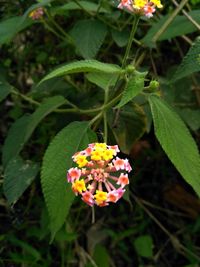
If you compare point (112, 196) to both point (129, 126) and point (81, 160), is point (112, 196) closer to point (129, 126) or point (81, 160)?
point (81, 160)

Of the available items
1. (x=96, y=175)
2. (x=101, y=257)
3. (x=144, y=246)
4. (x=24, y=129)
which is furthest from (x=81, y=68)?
(x=144, y=246)

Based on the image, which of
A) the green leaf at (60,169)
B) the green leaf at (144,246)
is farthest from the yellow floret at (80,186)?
the green leaf at (144,246)

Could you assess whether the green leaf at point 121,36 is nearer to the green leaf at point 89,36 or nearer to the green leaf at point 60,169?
the green leaf at point 89,36

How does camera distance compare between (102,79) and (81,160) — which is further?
(102,79)

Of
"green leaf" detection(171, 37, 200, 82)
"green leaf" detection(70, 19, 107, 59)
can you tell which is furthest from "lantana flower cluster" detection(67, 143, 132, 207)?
"green leaf" detection(70, 19, 107, 59)

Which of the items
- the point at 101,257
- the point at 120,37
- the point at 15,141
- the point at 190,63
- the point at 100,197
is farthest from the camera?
the point at 101,257

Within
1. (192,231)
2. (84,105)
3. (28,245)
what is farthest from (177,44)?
(28,245)
